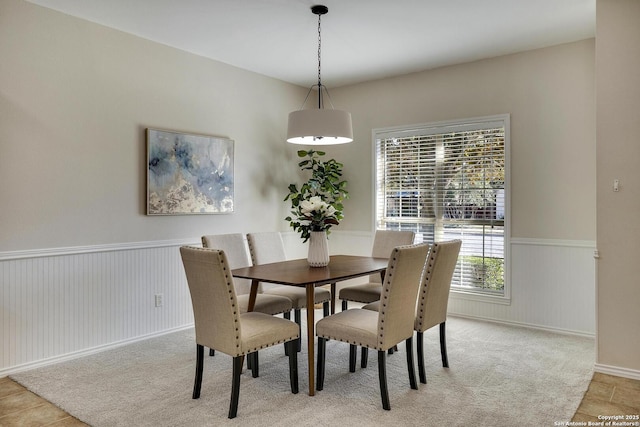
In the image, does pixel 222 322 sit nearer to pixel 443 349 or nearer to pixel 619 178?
pixel 443 349

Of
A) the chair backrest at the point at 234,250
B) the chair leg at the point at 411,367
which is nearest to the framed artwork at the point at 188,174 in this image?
the chair backrest at the point at 234,250

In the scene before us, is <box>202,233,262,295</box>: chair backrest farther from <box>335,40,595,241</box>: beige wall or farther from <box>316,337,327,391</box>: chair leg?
<box>335,40,595,241</box>: beige wall

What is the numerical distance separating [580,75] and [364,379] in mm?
3267

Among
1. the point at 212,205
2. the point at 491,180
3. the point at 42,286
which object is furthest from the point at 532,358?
the point at 42,286

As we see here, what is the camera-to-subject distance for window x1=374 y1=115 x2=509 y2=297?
4609mm

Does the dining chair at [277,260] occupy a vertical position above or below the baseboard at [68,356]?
above

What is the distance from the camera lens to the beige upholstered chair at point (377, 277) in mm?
3867

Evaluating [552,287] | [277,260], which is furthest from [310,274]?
[552,287]

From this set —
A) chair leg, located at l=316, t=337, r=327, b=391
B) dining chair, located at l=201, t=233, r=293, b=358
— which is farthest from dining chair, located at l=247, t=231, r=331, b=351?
chair leg, located at l=316, t=337, r=327, b=391

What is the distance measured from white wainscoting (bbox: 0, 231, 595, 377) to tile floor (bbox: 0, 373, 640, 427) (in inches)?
18.7

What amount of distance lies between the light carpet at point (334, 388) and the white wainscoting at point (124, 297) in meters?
0.20

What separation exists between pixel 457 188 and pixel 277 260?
2093 mm

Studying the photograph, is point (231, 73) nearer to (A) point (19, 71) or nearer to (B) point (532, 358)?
(A) point (19, 71)

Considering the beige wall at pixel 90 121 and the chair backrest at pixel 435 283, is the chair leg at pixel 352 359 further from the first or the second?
the beige wall at pixel 90 121
